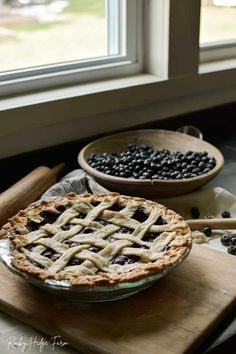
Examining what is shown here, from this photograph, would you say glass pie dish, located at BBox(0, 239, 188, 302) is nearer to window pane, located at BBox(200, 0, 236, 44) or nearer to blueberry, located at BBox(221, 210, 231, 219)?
blueberry, located at BBox(221, 210, 231, 219)

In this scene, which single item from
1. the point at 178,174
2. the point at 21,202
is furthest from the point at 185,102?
the point at 21,202

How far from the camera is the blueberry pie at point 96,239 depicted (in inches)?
31.3

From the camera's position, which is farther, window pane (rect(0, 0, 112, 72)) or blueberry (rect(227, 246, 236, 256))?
window pane (rect(0, 0, 112, 72))

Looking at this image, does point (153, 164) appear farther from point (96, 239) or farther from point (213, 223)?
point (96, 239)

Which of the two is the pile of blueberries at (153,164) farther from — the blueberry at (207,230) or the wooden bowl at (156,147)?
the blueberry at (207,230)

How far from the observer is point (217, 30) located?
1.71 metres

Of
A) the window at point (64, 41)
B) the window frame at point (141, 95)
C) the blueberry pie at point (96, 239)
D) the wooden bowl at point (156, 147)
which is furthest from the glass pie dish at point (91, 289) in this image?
the window at point (64, 41)

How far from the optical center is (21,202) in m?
1.06

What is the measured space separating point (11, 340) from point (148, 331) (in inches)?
6.4

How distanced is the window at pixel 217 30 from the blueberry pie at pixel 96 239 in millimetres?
787

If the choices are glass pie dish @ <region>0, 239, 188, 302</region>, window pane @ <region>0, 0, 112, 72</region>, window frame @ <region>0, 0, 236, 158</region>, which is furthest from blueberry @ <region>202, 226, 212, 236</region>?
window pane @ <region>0, 0, 112, 72</region>

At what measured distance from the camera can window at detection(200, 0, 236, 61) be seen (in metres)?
1.65

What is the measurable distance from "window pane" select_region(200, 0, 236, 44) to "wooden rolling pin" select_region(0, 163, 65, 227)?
69 cm

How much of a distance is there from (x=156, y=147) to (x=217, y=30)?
1.74ft
